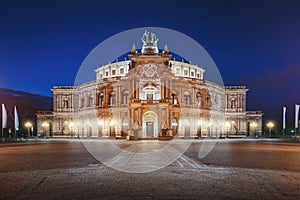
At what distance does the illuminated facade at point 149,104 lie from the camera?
2630 inches

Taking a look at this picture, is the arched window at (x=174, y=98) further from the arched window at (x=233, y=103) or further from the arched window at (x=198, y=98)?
the arched window at (x=233, y=103)

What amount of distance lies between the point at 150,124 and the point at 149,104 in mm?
5412

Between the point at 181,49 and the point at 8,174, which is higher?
the point at 181,49

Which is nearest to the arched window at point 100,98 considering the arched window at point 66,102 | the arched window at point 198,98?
the arched window at point 66,102

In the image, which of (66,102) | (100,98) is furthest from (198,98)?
(66,102)

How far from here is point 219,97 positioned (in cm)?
9619

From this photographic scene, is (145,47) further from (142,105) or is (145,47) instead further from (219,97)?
(219,97)

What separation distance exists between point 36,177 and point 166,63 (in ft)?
190

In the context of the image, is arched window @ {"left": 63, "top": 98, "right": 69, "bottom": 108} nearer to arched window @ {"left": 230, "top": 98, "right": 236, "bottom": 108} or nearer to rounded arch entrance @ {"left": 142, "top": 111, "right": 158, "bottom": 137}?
rounded arch entrance @ {"left": 142, "top": 111, "right": 158, "bottom": 137}

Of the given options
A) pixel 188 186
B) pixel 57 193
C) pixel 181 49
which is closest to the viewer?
pixel 57 193

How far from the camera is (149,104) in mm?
65125

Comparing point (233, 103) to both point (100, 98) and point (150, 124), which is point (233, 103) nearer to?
point (150, 124)

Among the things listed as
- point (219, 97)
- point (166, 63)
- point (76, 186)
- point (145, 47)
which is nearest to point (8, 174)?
point (76, 186)

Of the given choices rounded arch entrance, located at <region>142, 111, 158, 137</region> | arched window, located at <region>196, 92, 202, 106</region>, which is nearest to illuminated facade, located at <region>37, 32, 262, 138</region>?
rounded arch entrance, located at <region>142, 111, 158, 137</region>
